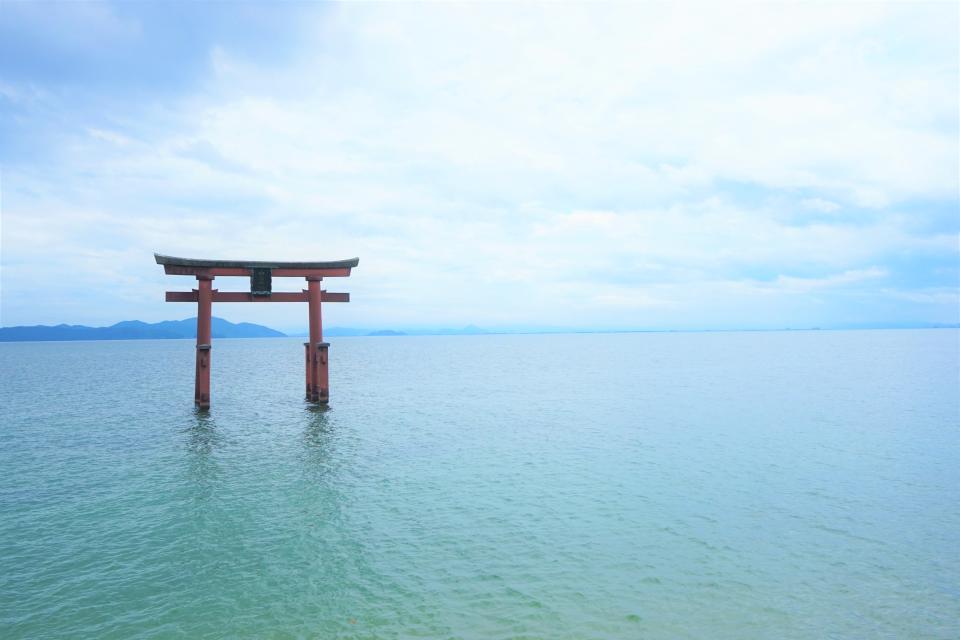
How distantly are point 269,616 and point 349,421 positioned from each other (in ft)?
60.8

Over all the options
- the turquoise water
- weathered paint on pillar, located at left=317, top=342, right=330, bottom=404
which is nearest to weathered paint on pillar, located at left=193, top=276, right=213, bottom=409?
the turquoise water

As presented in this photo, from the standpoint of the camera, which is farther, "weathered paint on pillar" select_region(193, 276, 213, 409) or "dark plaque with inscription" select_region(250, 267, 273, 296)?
"dark plaque with inscription" select_region(250, 267, 273, 296)

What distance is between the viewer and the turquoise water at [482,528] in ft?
26.8

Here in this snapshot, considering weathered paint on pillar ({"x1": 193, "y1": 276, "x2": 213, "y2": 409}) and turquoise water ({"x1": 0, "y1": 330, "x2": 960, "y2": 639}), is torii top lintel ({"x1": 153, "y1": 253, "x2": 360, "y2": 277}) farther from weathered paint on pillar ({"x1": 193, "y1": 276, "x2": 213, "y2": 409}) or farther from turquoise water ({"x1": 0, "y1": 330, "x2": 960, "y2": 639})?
turquoise water ({"x1": 0, "y1": 330, "x2": 960, "y2": 639})

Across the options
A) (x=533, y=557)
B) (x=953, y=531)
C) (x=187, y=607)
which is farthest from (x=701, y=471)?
(x=187, y=607)

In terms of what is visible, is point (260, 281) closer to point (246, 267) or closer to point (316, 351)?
point (246, 267)

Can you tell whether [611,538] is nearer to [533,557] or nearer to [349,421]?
[533,557]

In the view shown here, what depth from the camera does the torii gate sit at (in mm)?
24922

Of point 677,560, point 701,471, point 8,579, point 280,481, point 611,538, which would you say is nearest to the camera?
point 8,579

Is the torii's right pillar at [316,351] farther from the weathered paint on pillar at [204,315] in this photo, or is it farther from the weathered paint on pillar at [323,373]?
the weathered paint on pillar at [204,315]

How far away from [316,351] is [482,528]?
19243mm

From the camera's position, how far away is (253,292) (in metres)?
26.1

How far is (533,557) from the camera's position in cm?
1028

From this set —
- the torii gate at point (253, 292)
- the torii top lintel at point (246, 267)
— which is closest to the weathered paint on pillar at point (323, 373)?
the torii gate at point (253, 292)
